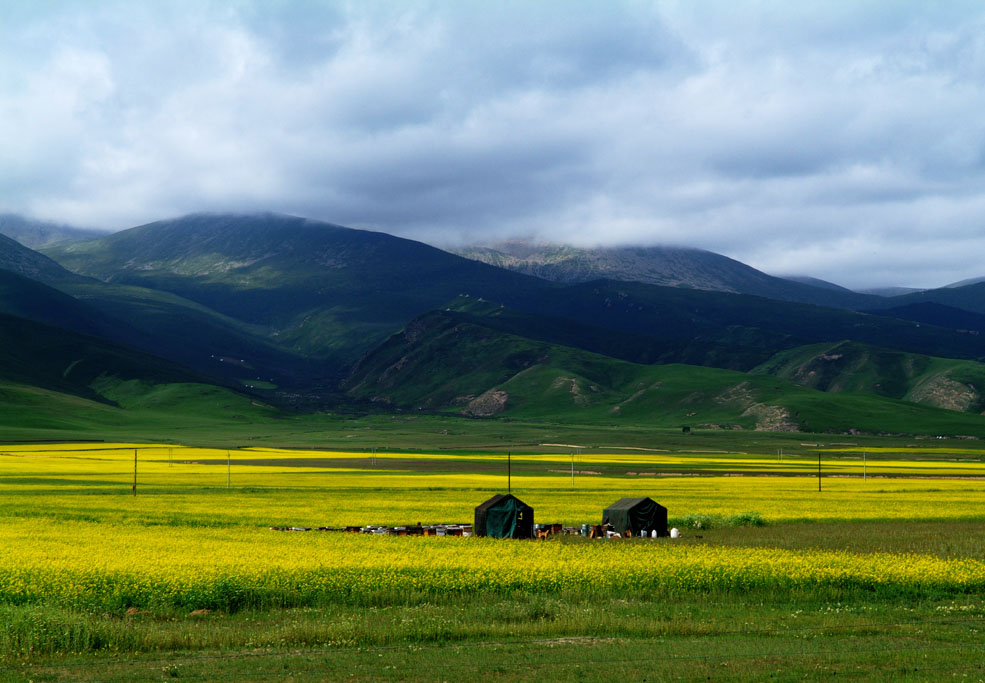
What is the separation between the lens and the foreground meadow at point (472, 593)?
24.5m

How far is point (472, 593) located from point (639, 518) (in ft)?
64.3

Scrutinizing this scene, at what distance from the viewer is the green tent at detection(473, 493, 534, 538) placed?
4978 cm

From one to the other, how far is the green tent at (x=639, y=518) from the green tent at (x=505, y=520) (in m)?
4.83

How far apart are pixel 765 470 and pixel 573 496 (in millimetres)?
50975

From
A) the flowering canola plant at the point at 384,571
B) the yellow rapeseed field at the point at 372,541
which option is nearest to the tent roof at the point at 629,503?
the yellow rapeseed field at the point at 372,541

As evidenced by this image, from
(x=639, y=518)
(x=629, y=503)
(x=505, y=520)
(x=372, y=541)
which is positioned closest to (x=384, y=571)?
(x=372, y=541)

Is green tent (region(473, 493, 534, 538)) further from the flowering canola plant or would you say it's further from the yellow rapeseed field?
the flowering canola plant

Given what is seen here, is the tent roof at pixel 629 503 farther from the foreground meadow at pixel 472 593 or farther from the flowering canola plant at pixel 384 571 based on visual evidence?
the flowering canola plant at pixel 384 571

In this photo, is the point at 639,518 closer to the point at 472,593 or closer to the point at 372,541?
→ the point at 372,541

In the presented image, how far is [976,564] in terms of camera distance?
126 feet

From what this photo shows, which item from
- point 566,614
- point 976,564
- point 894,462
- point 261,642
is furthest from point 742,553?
point 894,462

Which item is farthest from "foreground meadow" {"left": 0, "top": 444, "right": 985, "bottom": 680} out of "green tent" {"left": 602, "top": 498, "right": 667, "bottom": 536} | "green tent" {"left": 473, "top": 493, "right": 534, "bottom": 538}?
"green tent" {"left": 473, "top": 493, "right": 534, "bottom": 538}

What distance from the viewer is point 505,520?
164ft

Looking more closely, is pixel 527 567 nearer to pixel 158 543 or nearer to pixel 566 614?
pixel 566 614
